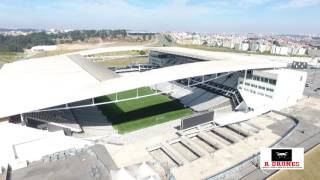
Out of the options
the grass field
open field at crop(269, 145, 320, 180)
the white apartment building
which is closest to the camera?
open field at crop(269, 145, 320, 180)

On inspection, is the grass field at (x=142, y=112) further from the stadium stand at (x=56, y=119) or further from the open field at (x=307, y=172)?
the open field at (x=307, y=172)

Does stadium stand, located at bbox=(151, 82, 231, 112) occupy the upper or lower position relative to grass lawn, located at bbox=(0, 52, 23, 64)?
lower

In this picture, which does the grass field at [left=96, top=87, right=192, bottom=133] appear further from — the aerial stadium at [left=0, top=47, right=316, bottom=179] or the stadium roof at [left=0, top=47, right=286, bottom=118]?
the stadium roof at [left=0, top=47, right=286, bottom=118]

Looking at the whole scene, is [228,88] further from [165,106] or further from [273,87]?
[165,106]

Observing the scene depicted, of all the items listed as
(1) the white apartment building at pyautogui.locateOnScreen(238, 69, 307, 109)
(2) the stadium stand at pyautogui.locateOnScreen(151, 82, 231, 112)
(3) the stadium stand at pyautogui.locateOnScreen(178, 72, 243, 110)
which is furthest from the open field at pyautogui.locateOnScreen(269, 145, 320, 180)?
(2) the stadium stand at pyautogui.locateOnScreen(151, 82, 231, 112)

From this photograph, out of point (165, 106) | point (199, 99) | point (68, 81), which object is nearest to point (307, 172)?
point (199, 99)

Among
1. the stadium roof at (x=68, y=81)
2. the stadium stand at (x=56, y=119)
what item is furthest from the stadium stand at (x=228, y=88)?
the stadium stand at (x=56, y=119)

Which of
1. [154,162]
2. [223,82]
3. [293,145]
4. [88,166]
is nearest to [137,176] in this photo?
[154,162]

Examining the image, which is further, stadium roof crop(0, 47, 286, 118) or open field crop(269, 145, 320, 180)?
stadium roof crop(0, 47, 286, 118)
